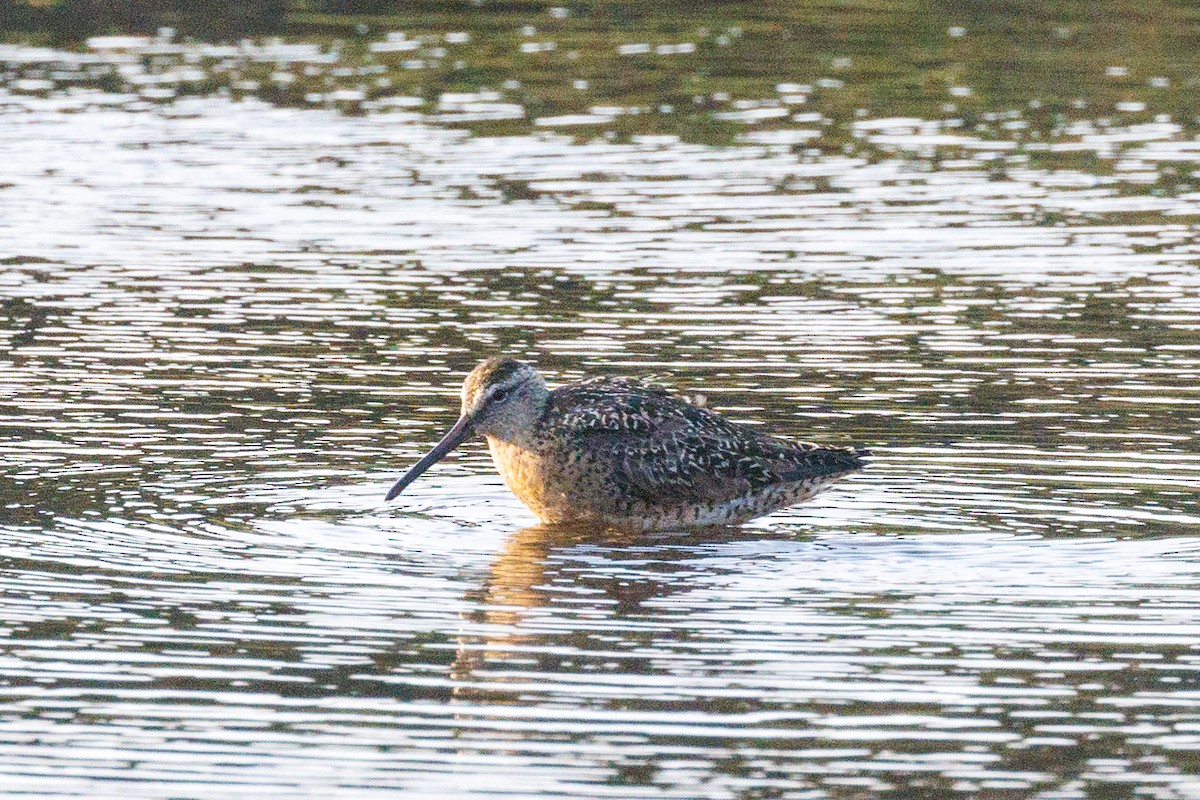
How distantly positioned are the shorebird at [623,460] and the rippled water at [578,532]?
0.54ft

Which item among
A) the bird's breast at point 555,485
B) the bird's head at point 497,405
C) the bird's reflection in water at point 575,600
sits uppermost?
the bird's head at point 497,405

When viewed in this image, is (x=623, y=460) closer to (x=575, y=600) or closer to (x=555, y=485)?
(x=555, y=485)

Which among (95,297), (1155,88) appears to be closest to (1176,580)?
(95,297)

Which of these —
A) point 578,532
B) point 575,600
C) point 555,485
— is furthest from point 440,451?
point 575,600

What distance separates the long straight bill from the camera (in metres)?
11.4

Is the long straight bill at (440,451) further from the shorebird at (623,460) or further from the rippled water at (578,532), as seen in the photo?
the rippled water at (578,532)

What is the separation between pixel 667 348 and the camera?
14.5 m

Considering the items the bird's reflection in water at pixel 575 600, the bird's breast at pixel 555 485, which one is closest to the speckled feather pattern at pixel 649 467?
the bird's breast at pixel 555 485

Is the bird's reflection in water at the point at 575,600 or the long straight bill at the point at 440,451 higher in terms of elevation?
the long straight bill at the point at 440,451

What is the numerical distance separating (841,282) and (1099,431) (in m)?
3.95

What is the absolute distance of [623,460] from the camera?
11.4 m

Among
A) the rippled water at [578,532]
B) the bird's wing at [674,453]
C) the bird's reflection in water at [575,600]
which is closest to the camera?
the rippled water at [578,532]

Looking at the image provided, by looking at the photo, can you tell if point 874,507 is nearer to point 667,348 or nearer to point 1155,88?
point 667,348

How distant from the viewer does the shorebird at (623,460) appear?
11430 mm
